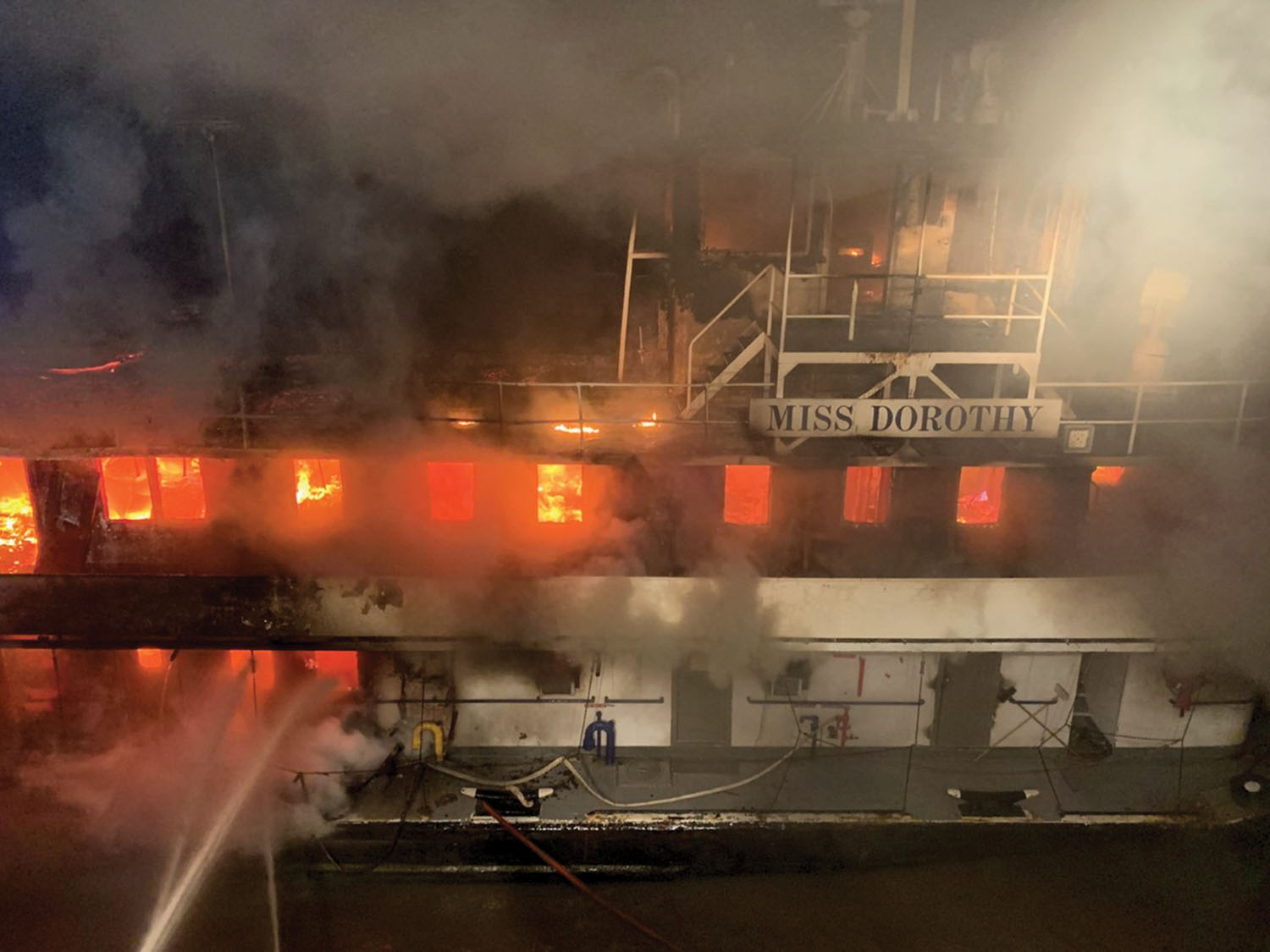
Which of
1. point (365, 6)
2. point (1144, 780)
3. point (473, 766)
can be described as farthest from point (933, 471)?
point (365, 6)

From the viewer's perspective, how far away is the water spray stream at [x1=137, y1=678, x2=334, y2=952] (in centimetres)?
859

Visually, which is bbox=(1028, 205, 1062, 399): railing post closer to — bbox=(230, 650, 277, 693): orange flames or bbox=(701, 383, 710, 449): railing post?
bbox=(701, 383, 710, 449): railing post

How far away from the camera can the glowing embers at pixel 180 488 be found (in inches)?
366

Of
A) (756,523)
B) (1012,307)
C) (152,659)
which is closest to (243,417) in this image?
(152,659)

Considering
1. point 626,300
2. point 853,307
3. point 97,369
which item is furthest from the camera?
point 97,369

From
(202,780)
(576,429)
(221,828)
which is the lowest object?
(221,828)

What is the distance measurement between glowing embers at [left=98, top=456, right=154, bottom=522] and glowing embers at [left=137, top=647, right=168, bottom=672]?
1599 millimetres

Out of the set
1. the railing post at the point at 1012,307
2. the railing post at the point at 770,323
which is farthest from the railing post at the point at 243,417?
the railing post at the point at 1012,307

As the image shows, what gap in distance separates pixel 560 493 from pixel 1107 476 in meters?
6.07

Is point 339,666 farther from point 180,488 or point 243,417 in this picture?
point 243,417

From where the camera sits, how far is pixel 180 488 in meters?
9.41

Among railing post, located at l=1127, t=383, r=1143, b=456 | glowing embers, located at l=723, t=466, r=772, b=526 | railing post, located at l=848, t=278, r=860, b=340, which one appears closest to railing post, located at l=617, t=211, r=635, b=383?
glowing embers, located at l=723, t=466, r=772, b=526

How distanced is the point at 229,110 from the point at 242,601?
521 cm

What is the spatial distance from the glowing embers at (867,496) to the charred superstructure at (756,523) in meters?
0.04
